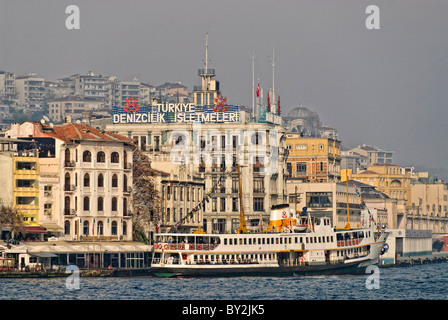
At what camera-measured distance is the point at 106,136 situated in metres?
117

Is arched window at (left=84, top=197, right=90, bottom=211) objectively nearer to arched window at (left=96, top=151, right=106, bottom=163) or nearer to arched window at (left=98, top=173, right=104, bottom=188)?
arched window at (left=98, top=173, right=104, bottom=188)

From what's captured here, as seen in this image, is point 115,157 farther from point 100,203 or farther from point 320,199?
point 320,199

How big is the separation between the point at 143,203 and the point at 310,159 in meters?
59.1

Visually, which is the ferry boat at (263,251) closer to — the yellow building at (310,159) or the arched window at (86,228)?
the arched window at (86,228)

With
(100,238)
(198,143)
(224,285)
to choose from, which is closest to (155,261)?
(100,238)

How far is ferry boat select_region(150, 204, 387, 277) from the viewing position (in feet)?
348

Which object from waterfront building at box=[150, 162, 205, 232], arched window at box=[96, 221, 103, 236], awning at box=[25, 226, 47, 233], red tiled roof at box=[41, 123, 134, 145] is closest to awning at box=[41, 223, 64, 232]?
awning at box=[25, 226, 47, 233]

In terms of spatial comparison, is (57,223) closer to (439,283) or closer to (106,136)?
(106,136)

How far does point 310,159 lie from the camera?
174m

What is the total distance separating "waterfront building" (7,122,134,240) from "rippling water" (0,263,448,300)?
1148 cm

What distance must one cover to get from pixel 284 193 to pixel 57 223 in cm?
4948

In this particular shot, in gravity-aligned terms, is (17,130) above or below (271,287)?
above

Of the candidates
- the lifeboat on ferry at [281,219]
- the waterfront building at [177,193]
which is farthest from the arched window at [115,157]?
the lifeboat on ferry at [281,219]

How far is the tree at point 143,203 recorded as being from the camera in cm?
11794
